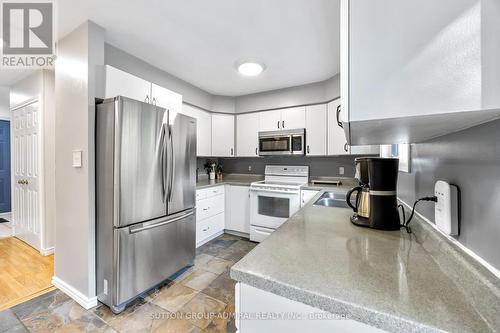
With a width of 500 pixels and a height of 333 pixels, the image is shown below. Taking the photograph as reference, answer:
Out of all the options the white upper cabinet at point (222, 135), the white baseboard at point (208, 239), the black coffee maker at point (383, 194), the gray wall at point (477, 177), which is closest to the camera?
the gray wall at point (477, 177)

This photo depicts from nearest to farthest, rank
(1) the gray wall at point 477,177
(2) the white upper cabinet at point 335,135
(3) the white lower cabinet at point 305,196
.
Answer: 1. (1) the gray wall at point 477,177
2. (3) the white lower cabinet at point 305,196
3. (2) the white upper cabinet at point 335,135

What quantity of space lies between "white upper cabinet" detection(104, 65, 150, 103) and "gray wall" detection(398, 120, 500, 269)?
90.4 inches

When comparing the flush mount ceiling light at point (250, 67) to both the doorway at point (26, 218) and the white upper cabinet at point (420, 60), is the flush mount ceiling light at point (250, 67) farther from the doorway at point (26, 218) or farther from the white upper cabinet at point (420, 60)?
the doorway at point (26, 218)

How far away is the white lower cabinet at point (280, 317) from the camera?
0.54m

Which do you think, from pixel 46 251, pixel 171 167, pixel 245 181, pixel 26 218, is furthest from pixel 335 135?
pixel 26 218

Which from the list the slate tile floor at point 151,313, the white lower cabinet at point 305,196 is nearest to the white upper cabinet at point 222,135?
the white lower cabinet at point 305,196

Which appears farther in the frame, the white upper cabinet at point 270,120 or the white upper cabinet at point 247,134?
the white upper cabinet at point 247,134

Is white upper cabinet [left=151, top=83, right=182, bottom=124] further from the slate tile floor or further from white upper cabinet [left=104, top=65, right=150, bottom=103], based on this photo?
the slate tile floor

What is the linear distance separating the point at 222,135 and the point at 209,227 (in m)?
1.58

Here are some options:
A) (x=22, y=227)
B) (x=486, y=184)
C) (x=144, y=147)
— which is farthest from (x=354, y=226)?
(x=22, y=227)

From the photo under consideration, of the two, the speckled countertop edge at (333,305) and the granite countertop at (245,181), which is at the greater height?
the granite countertop at (245,181)

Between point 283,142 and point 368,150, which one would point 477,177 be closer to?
point 368,150

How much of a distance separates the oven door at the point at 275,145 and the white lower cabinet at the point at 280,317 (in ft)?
8.68

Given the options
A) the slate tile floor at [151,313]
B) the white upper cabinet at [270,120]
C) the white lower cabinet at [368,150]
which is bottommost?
the slate tile floor at [151,313]
